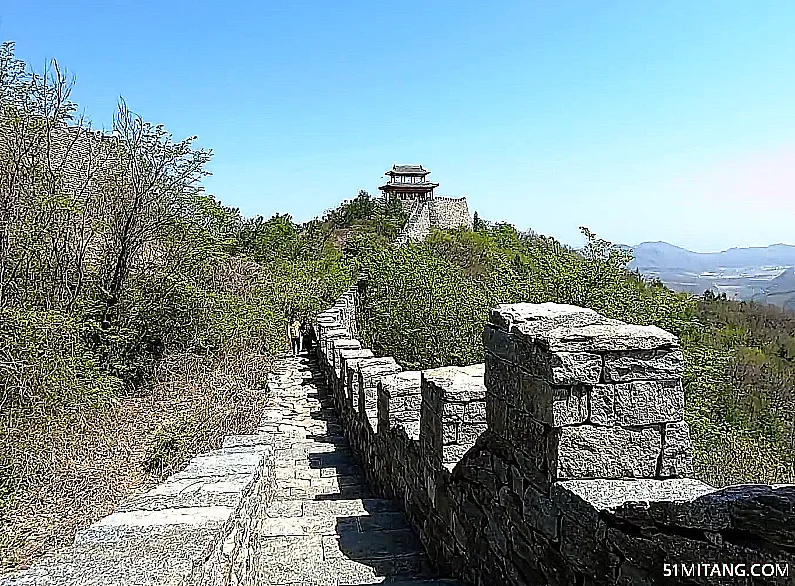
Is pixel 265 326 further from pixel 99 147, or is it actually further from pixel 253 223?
pixel 253 223

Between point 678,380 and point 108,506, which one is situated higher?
point 678,380

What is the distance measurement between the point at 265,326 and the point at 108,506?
Result: 7966 millimetres

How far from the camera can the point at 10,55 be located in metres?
8.65

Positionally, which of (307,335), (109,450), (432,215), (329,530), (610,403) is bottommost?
(109,450)

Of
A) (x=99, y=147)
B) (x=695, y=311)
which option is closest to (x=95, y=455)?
(x=99, y=147)

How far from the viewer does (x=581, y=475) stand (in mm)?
2439

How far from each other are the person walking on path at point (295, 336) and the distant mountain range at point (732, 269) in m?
14.7

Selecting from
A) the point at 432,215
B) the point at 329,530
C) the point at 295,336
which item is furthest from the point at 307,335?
the point at 432,215

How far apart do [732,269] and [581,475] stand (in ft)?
251

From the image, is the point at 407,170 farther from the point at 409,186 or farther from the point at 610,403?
the point at 610,403

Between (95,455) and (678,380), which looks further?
(95,455)
